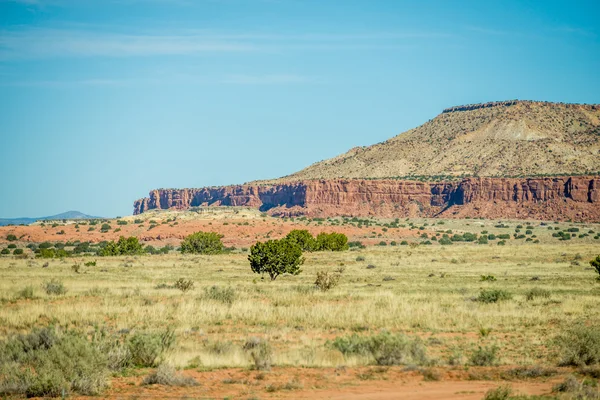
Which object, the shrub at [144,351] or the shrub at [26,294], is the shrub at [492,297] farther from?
the shrub at [26,294]

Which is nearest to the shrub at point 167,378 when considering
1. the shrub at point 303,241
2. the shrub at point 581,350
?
the shrub at point 581,350

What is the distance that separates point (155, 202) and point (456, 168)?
8884 cm

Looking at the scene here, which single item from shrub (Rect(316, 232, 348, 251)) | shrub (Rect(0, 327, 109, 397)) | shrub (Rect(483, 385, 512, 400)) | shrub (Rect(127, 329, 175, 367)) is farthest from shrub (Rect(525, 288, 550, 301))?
shrub (Rect(316, 232, 348, 251))

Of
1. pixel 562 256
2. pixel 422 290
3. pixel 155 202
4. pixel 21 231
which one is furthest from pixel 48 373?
pixel 155 202

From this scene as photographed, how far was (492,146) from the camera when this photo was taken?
5463 inches

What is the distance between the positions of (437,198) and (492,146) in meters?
19.2

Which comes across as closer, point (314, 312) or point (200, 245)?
point (314, 312)

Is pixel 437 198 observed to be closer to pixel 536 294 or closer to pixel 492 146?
pixel 492 146

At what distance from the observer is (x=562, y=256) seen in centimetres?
5325

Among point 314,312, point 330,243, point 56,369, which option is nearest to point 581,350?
point 314,312

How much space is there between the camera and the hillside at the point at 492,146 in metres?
130

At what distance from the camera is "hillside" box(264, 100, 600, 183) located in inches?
5103

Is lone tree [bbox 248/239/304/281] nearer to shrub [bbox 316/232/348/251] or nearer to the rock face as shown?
shrub [bbox 316/232/348/251]

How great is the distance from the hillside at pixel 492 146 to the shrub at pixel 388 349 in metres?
Answer: 115
